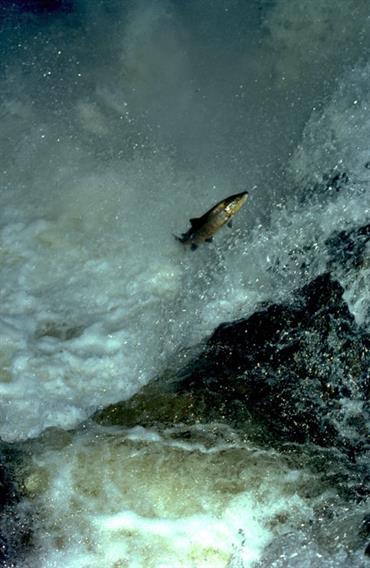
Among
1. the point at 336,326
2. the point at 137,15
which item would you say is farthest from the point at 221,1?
the point at 336,326

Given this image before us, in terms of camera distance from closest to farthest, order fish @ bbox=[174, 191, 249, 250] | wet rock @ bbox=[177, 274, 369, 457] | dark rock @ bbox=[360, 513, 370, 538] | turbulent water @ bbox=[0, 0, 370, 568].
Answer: dark rock @ bbox=[360, 513, 370, 538] → turbulent water @ bbox=[0, 0, 370, 568] → wet rock @ bbox=[177, 274, 369, 457] → fish @ bbox=[174, 191, 249, 250]

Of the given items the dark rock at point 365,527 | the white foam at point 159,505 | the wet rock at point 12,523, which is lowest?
the dark rock at point 365,527

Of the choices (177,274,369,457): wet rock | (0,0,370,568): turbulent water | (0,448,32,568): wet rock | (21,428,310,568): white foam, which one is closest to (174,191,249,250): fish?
(0,0,370,568): turbulent water

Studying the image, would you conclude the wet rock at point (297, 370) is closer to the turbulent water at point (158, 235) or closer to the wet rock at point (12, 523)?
the turbulent water at point (158, 235)

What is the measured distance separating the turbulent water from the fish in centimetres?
39

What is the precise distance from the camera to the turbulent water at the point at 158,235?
2781mm

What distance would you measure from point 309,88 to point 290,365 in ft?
7.69

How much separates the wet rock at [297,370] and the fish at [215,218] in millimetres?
555

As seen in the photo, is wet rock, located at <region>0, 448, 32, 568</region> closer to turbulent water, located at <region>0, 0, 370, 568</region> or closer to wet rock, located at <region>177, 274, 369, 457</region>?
turbulent water, located at <region>0, 0, 370, 568</region>

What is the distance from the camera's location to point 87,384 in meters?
3.43

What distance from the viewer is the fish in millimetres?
3221

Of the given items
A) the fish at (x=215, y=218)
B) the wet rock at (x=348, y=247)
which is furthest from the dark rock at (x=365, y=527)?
the fish at (x=215, y=218)

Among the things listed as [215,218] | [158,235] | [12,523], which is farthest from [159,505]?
[158,235]

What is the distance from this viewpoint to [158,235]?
410 cm
